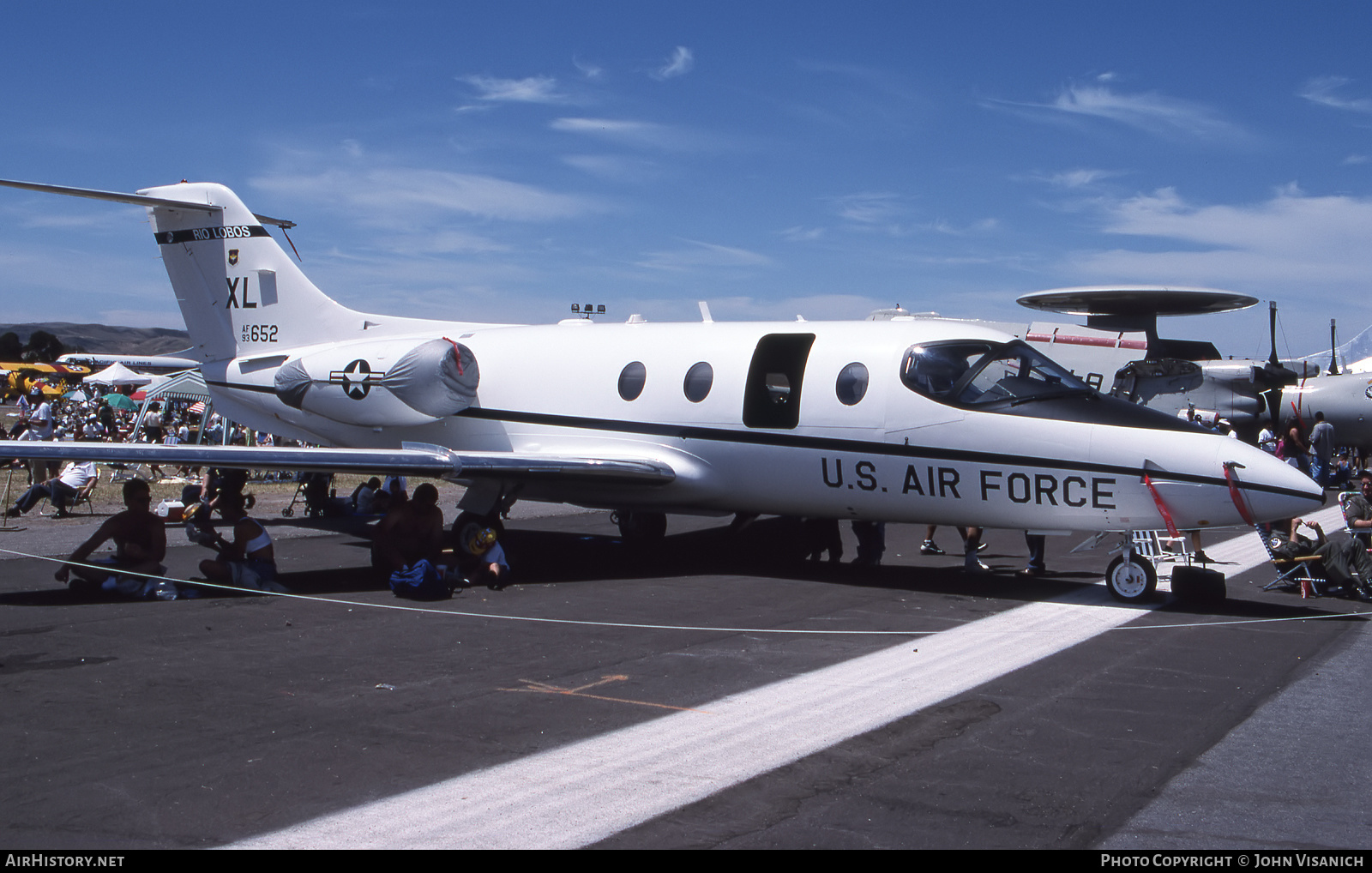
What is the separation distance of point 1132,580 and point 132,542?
32.0 feet

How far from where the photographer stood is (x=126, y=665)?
7.58m

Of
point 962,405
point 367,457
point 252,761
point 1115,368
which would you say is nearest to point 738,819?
point 252,761

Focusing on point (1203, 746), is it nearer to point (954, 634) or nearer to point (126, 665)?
point (954, 634)

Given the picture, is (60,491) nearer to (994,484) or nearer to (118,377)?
(994,484)

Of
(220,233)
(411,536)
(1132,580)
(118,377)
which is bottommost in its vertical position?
(1132,580)

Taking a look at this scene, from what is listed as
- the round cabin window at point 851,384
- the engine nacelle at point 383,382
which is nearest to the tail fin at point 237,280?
the engine nacelle at point 383,382

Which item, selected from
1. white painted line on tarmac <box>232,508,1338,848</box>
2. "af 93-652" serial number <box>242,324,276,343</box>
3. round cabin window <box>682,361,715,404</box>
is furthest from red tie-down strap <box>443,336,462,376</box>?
white painted line on tarmac <box>232,508,1338,848</box>

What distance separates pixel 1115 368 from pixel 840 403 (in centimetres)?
1818

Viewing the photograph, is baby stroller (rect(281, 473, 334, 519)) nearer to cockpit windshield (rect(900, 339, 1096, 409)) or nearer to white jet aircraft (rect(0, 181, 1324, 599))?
white jet aircraft (rect(0, 181, 1324, 599))

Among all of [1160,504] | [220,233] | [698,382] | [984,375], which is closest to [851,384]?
[984,375]

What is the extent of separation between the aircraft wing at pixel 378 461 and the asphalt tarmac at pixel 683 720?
4.38 feet

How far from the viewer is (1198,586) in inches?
406

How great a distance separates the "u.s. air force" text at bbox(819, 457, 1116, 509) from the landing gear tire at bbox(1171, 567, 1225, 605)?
1146mm

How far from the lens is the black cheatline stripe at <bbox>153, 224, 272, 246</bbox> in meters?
16.4
